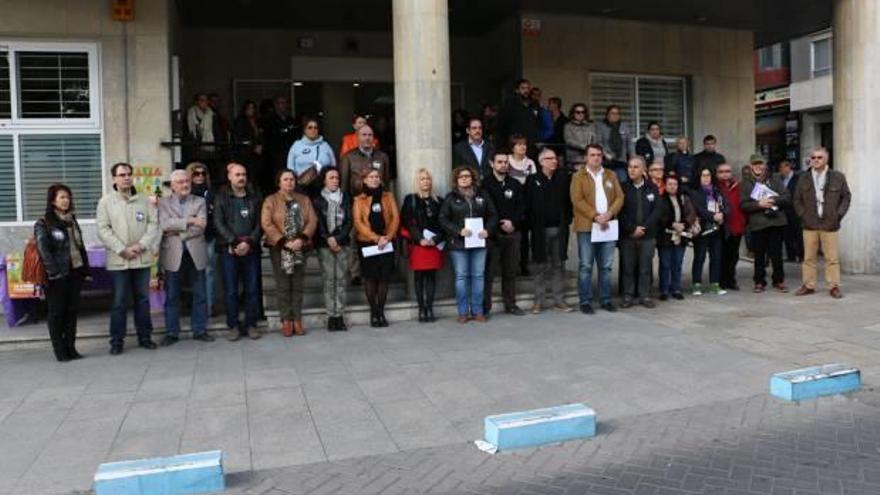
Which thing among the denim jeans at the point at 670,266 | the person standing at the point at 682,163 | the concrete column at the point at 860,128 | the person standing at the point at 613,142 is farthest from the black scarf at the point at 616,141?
the concrete column at the point at 860,128

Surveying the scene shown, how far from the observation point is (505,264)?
1005cm

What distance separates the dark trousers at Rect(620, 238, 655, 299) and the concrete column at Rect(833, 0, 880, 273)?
4.81 metres

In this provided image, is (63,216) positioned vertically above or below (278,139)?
below

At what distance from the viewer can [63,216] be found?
8.34 meters

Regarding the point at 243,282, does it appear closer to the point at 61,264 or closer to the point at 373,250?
the point at 373,250

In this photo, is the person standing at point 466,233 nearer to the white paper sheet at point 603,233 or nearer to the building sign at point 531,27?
the white paper sheet at point 603,233

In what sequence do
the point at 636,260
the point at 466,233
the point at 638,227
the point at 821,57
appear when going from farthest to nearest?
the point at 821,57, the point at 636,260, the point at 638,227, the point at 466,233

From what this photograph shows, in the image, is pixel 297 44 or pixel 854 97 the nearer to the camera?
pixel 854 97

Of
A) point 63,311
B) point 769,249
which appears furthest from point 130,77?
point 769,249

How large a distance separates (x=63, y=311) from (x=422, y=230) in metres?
3.99

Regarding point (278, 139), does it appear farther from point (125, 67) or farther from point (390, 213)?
point (390, 213)

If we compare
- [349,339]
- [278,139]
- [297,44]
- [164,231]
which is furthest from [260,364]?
[297,44]

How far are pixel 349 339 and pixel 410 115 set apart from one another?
2.99m

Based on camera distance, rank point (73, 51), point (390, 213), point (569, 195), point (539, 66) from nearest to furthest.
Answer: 1. point (390, 213)
2. point (569, 195)
3. point (73, 51)
4. point (539, 66)
